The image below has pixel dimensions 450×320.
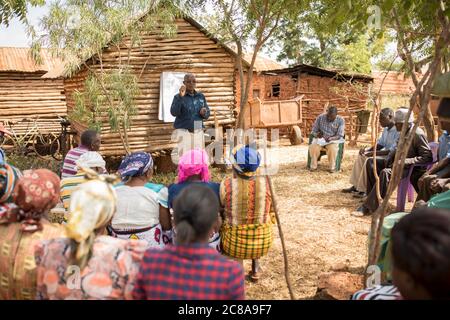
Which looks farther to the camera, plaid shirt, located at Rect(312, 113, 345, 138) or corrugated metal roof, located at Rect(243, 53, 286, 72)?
corrugated metal roof, located at Rect(243, 53, 286, 72)

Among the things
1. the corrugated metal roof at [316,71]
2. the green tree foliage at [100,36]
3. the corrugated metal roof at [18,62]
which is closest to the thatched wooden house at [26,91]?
the corrugated metal roof at [18,62]

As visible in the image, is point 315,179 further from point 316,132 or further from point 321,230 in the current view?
point 321,230

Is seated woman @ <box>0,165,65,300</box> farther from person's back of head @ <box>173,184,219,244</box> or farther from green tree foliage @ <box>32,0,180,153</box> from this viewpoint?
green tree foliage @ <box>32,0,180,153</box>

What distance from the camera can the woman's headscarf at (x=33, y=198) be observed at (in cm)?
204

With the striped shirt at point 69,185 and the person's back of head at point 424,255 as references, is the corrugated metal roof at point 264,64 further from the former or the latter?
the person's back of head at point 424,255

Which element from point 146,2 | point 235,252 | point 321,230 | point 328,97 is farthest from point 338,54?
point 235,252

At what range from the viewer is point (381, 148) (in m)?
6.91

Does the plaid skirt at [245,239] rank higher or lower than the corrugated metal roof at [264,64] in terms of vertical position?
lower

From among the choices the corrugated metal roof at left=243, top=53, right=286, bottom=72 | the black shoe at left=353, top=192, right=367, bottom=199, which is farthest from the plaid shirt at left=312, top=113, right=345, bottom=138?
the corrugated metal roof at left=243, top=53, right=286, bottom=72

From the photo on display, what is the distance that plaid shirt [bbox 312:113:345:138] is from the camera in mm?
9217

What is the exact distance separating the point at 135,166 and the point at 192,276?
1.67m

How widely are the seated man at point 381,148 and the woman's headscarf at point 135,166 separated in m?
4.30

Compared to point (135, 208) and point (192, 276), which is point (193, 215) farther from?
point (135, 208)
